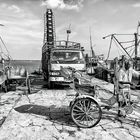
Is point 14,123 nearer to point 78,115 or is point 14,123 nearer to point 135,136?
point 78,115

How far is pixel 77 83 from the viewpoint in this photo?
3885mm

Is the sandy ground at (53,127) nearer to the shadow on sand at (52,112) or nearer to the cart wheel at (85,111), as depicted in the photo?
the shadow on sand at (52,112)

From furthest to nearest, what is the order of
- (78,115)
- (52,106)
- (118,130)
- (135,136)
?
(52,106), (78,115), (118,130), (135,136)

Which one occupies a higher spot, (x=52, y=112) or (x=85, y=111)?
(x=85, y=111)

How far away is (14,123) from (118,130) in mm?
2771

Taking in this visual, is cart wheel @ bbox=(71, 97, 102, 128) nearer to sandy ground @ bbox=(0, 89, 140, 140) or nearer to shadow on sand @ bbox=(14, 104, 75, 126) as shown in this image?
sandy ground @ bbox=(0, 89, 140, 140)

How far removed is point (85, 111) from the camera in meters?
3.65

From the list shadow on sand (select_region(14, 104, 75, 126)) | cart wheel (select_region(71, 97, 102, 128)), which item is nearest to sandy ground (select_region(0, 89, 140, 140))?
shadow on sand (select_region(14, 104, 75, 126))

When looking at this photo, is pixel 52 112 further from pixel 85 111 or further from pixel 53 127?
pixel 85 111

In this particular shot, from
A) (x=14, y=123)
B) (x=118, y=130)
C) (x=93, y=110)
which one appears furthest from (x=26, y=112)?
(x=118, y=130)

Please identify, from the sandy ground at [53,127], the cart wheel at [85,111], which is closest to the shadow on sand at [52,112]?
the sandy ground at [53,127]

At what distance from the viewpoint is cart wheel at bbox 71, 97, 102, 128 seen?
139 inches

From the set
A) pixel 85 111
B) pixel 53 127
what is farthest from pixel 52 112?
pixel 85 111

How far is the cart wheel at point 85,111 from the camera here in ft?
11.6
